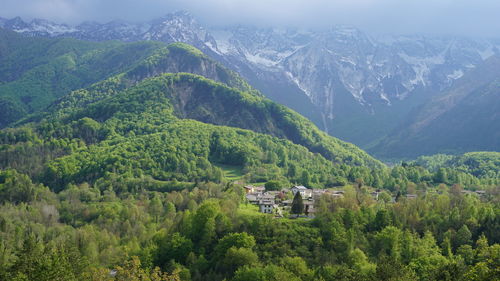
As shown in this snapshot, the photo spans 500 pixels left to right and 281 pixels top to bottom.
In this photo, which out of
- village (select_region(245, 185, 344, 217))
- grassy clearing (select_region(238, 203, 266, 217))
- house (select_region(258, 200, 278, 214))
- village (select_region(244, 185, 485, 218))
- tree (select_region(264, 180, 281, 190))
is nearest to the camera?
grassy clearing (select_region(238, 203, 266, 217))

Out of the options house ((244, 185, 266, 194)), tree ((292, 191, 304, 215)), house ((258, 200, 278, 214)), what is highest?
tree ((292, 191, 304, 215))

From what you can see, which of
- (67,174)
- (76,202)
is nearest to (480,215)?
(76,202)

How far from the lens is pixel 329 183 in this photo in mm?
192125

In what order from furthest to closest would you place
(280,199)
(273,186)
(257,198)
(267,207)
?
(273,186)
(257,198)
(280,199)
(267,207)

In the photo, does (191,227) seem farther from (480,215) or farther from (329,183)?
(329,183)

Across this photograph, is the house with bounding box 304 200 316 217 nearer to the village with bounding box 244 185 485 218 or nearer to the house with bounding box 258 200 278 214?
the village with bounding box 244 185 485 218

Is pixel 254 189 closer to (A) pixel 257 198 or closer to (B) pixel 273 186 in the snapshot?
(B) pixel 273 186

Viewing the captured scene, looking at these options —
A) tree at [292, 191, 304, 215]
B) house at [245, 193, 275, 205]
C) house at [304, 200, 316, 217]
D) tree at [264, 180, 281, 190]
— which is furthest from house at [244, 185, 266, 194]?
tree at [292, 191, 304, 215]

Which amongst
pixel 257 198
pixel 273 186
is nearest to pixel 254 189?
pixel 273 186

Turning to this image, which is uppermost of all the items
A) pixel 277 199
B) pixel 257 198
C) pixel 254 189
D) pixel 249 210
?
pixel 277 199

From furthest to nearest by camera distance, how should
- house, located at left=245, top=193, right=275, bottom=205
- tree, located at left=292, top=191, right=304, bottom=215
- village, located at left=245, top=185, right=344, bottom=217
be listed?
house, located at left=245, top=193, right=275, bottom=205 → village, located at left=245, top=185, right=344, bottom=217 → tree, located at left=292, top=191, right=304, bottom=215

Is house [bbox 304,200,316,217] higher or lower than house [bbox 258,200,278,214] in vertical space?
higher

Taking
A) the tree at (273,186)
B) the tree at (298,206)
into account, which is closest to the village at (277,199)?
the tree at (273,186)

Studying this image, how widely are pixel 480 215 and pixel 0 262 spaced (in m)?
101
